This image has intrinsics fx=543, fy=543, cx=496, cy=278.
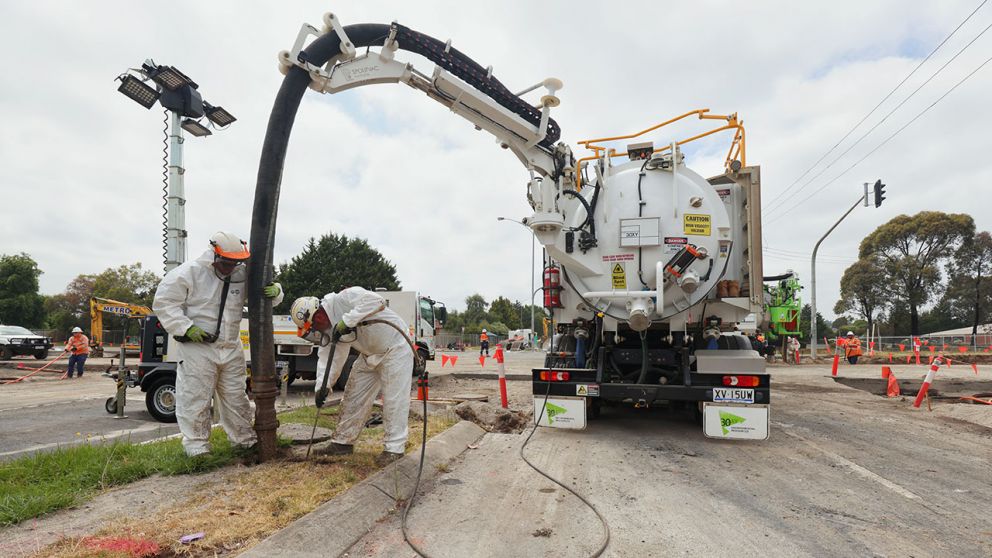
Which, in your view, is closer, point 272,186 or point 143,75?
point 272,186

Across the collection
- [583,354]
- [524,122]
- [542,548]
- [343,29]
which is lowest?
[542,548]

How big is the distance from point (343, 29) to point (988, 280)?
2172 inches

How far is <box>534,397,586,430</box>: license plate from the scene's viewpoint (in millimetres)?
6668

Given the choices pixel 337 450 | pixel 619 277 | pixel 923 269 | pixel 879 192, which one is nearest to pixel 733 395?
pixel 619 277

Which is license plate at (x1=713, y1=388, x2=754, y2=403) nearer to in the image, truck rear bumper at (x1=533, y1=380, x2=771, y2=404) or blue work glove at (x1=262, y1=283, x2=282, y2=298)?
truck rear bumper at (x1=533, y1=380, x2=771, y2=404)

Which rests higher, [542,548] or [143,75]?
[143,75]

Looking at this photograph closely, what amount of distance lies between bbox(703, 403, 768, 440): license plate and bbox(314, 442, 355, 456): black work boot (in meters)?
3.94

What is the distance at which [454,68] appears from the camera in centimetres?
673

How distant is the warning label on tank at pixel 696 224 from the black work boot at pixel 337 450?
182 inches

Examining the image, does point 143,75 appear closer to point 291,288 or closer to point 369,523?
point 369,523

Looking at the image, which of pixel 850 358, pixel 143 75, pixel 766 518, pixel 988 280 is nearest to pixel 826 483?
pixel 766 518

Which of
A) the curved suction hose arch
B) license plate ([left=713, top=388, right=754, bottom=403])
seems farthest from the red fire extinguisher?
the curved suction hose arch

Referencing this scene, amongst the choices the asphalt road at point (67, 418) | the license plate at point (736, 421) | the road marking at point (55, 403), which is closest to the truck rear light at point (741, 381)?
the license plate at point (736, 421)

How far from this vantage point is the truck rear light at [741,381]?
6.15 m
